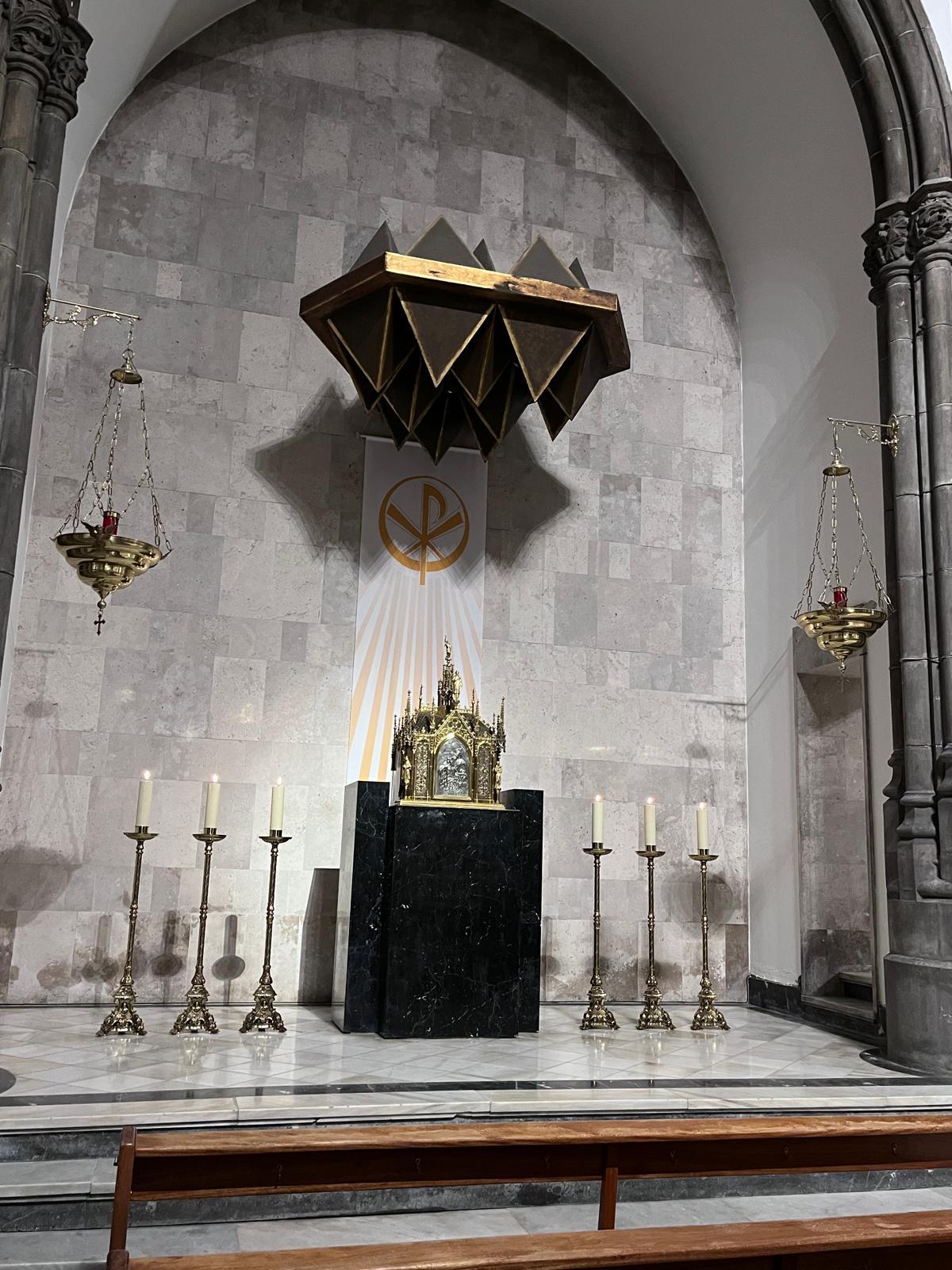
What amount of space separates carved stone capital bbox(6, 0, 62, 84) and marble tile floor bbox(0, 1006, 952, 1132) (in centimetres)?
458

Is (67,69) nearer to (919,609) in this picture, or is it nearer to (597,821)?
(597,821)

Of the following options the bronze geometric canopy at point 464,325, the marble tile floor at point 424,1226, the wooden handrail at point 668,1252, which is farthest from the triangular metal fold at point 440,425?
the wooden handrail at point 668,1252

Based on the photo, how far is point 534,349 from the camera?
A: 6.61m

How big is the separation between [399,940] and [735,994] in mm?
3252

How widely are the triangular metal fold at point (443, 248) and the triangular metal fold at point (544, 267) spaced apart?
11.3 inches

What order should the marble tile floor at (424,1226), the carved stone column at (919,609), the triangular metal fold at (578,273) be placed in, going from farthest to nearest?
1. the triangular metal fold at (578,273)
2. the carved stone column at (919,609)
3. the marble tile floor at (424,1226)

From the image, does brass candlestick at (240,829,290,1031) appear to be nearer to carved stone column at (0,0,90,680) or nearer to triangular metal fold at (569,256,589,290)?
carved stone column at (0,0,90,680)

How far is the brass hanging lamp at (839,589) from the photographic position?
6313 mm

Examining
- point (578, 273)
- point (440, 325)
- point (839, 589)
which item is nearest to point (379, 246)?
point (440, 325)

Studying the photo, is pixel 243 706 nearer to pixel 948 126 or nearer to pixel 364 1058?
pixel 364 1058

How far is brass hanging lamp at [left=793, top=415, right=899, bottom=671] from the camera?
249 inches

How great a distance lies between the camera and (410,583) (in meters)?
8.08

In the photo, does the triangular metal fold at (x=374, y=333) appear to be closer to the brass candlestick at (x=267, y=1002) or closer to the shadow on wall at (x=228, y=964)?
the brass candlestick at (x=267, y=1002)

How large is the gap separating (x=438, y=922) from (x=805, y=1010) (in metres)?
2.89
